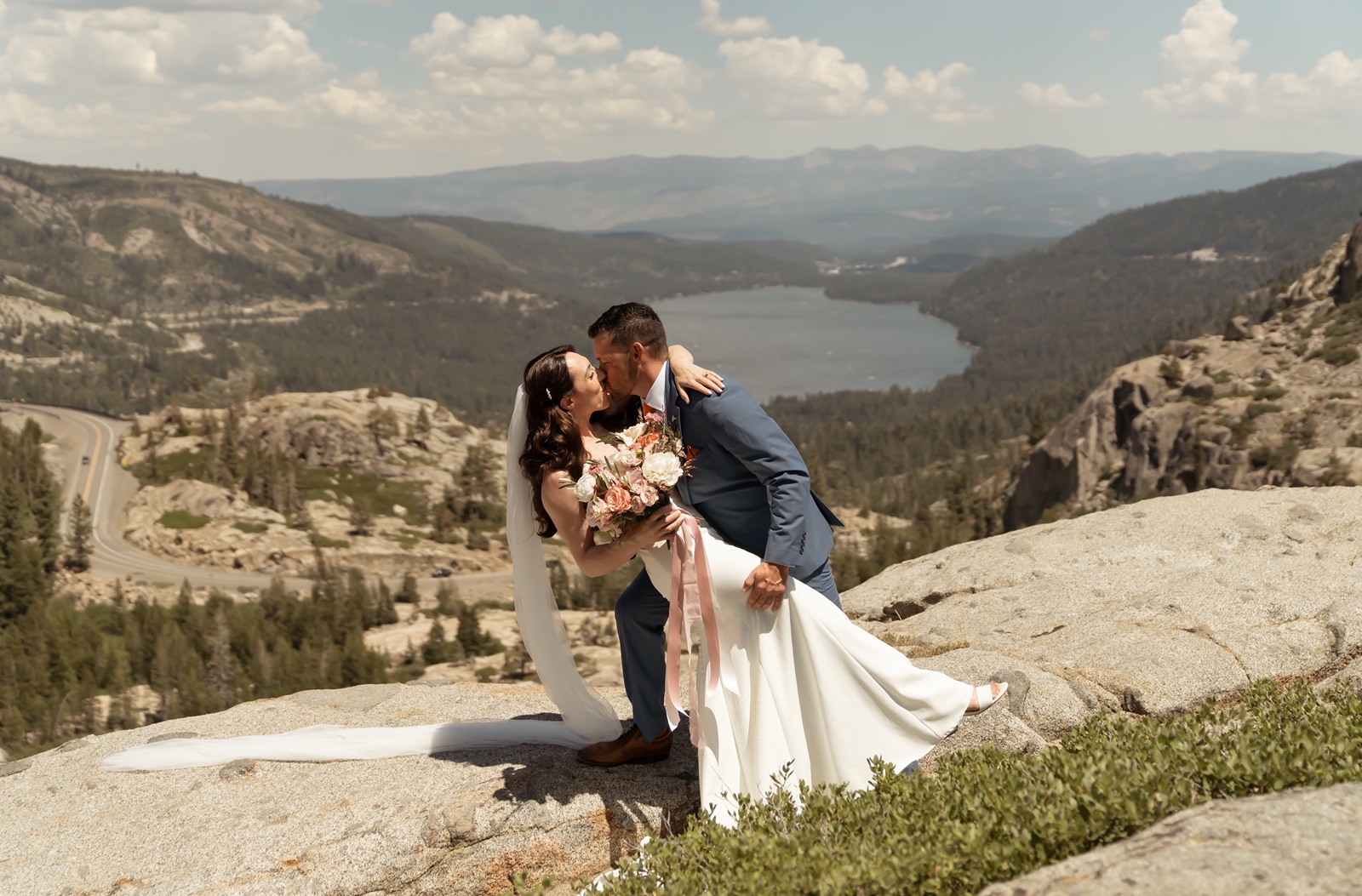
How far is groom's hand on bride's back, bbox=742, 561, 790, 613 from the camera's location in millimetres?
7051

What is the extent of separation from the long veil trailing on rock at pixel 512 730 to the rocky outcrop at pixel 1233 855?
4823 millimetres

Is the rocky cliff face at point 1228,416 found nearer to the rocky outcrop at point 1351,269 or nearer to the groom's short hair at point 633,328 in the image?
the rocky outcrop at point 1351,269

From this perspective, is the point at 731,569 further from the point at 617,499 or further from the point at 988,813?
the point at 988,813

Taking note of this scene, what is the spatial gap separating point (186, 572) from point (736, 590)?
397 feet

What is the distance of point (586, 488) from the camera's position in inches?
273

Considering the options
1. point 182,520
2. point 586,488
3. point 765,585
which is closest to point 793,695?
point 765,585

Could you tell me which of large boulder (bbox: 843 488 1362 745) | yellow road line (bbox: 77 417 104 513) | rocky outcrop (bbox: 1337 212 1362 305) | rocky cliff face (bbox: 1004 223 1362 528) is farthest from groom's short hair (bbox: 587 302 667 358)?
yellow road line (bbox: 77 417 104 513)

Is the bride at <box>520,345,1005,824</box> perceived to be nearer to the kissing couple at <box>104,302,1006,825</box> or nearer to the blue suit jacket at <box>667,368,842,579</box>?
the kissing couple at <box>104,302,1006,825</box>

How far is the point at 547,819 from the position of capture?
7.68m

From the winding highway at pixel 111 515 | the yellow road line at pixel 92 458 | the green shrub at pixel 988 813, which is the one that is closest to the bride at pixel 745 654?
the green shrub at pixel 988 813

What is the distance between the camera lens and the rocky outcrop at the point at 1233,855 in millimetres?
3906

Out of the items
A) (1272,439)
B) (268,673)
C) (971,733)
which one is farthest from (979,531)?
(971,733)

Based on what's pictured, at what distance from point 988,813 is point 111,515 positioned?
14606 cm

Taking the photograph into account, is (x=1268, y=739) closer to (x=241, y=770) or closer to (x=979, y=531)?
(x=241, y=770)
